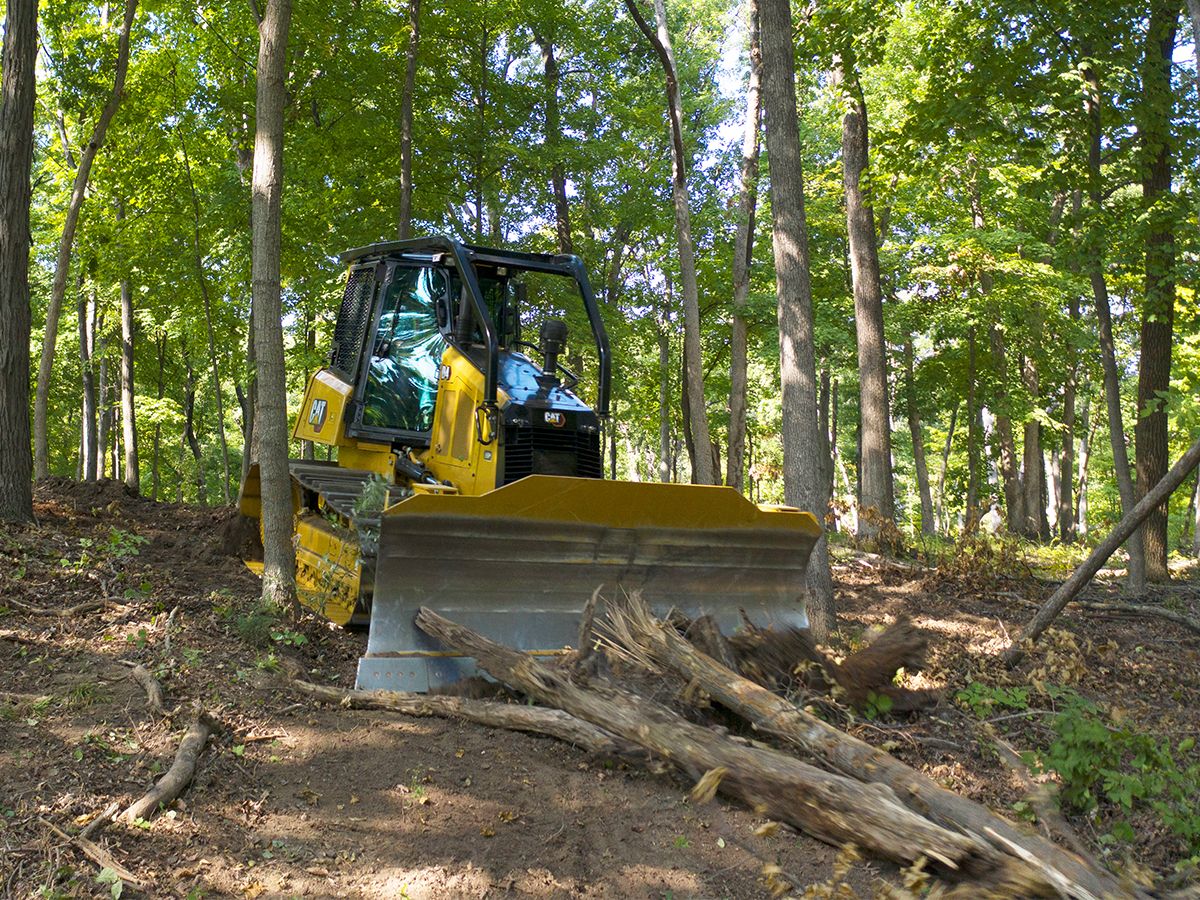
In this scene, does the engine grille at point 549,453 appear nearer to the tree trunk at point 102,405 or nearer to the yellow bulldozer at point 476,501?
the yellow bulldozer at point 476,501

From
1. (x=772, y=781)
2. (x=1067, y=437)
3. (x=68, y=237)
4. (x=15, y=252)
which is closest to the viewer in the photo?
(x=772, y=781)

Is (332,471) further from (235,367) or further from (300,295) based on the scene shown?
(235,367)

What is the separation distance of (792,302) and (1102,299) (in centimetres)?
401

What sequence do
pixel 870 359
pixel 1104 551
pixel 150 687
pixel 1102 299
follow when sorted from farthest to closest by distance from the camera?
pixel 870 359, pixel 1102 299, pixel 1104 551, pixel 150 687

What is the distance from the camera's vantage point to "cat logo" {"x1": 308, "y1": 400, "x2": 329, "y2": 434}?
859 centimetres

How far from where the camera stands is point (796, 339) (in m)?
7.95

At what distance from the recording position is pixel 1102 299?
988cm

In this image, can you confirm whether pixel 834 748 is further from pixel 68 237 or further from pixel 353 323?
pixel 68 237

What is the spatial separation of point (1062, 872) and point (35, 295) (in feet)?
82.2

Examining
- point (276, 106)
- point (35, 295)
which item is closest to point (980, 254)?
point (276, 106)

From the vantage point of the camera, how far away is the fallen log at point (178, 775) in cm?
368

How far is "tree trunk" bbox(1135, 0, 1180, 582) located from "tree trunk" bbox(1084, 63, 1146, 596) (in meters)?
0.36

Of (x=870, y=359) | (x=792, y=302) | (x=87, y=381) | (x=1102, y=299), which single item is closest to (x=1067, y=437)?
(x=870, y=359)

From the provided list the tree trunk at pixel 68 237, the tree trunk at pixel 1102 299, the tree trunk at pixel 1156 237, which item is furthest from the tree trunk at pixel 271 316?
the tree trunk at pixel 1102 299
